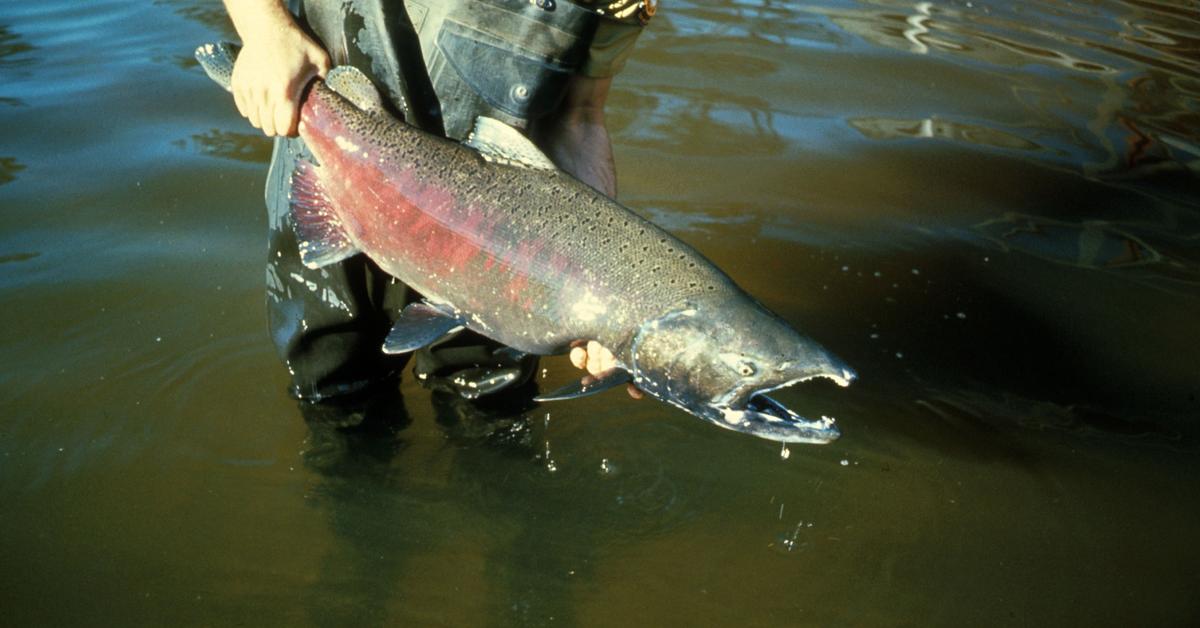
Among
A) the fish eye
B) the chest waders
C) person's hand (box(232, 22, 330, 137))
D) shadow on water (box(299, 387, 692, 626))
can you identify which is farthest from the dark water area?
person's hand (box(232, 22, 330, 137))

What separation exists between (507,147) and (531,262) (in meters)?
0.31

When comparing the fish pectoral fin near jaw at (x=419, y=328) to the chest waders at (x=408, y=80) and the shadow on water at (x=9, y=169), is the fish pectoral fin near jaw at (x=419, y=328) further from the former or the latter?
the shadow on water at (x=9, y=169)

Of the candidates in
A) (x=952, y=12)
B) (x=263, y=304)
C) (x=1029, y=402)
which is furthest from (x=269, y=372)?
(x=952, y=12)

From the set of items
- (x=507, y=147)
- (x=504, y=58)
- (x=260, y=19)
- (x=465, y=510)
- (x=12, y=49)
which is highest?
(x=260, y=19)

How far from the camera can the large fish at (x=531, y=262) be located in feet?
7.46

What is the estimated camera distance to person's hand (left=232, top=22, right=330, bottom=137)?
2594 millimetres

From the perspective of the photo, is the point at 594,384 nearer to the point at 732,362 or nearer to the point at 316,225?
the point at 732,362

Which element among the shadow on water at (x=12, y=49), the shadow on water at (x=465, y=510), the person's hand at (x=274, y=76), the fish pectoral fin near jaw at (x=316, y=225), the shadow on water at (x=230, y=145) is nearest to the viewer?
the person's hand at (x=274, y=76)

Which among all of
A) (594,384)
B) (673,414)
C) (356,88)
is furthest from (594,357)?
(673,414)

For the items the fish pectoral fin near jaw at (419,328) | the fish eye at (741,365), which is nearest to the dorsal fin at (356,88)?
the fish pectoral fin near jaw at (419,328)

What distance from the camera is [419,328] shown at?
8.30ft

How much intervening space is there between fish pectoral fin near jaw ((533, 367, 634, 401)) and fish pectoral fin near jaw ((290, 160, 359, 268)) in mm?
714

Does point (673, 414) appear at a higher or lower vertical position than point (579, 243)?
lower

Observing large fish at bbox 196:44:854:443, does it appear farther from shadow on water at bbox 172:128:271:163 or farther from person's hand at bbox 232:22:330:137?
shadow on water at bbox 172:128:271:163
